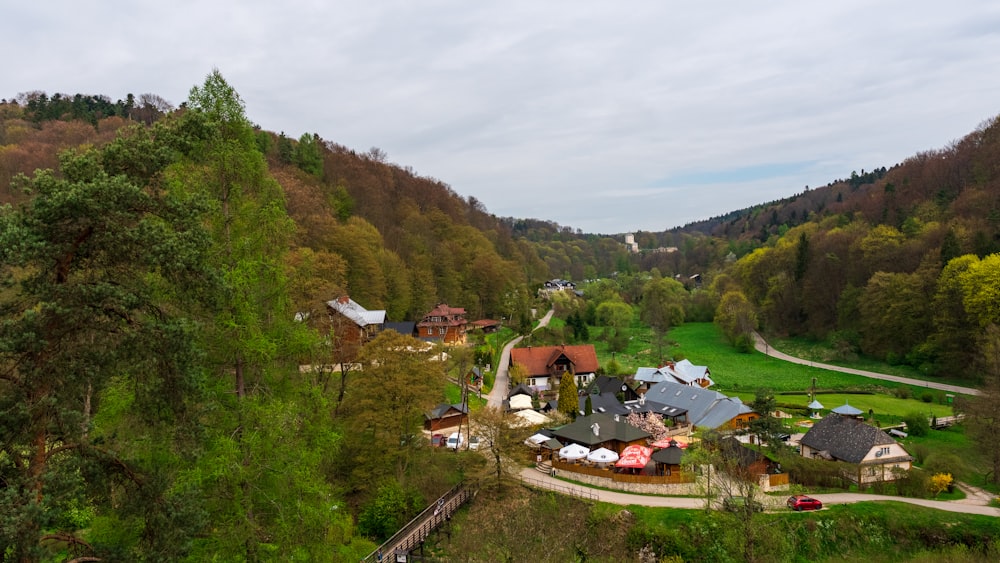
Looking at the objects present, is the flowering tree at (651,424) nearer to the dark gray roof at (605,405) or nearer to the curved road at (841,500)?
the dark gray roof at (605,405)

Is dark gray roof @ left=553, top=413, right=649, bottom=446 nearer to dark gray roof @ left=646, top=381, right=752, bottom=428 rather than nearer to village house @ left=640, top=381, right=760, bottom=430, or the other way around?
village house @ left=640, top=381, right=760, bottom=430

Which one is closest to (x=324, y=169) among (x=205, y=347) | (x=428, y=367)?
(x=428, y=367)

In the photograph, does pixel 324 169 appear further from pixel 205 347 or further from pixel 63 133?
pixel 205 347

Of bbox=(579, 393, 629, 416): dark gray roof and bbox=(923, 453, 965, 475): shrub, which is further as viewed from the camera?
Answer: bbox=(579, 393, 629, 416): dark gray roof

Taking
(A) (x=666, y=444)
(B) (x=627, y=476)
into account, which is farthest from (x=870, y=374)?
(B) (x=627, y=476)

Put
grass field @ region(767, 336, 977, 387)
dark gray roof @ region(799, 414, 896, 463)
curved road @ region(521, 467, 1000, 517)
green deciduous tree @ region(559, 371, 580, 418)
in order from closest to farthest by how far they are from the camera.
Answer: curved road @ region(521, 467, 1000, 517)
dark gray roof @ region(799, 414, 896, 463)
green deciduous tree @ region(559, 371, 580, 418)
grass field @ region(767, 336, 977, 387)

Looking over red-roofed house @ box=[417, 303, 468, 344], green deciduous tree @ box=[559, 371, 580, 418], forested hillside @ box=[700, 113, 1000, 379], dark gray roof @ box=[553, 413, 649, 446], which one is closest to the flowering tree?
dark gray roof @ box=[553, 413, 649, 446]

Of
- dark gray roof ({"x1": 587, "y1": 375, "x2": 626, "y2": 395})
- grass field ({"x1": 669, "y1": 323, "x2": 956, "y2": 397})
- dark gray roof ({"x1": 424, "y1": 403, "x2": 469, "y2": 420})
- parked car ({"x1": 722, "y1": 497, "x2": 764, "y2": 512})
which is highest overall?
parked car ({"x1": 722, "y1": 497, "x2": 764, "y2": 512})
